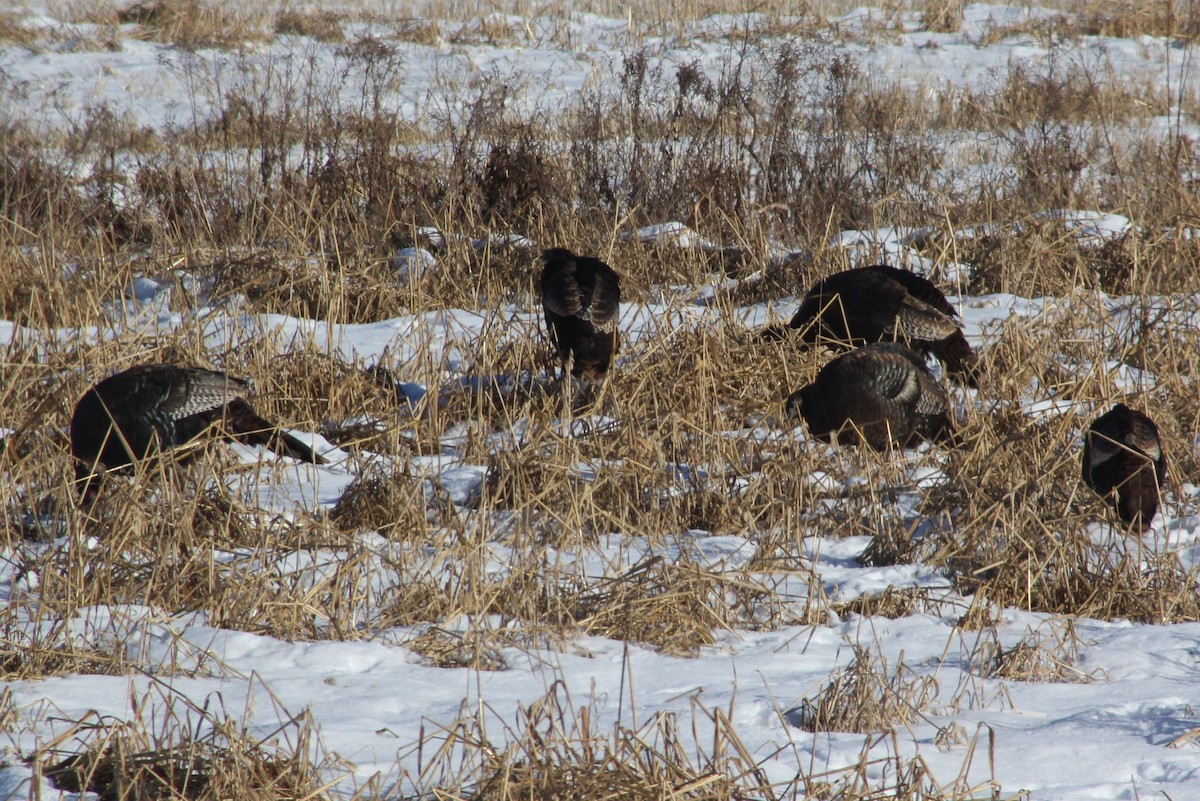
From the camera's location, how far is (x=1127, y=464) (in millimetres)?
4004

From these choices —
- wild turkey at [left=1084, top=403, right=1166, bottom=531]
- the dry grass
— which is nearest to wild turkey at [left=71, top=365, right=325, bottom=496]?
the dry grass

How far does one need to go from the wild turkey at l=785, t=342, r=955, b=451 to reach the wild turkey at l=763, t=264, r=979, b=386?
1.77 feet

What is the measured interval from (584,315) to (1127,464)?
7.74 feet

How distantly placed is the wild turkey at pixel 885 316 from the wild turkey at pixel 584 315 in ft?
3.03

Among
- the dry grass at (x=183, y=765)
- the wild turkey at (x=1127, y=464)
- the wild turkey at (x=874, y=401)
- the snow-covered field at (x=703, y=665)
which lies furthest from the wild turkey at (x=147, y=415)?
the wild turkey at (x=1127, y=464)

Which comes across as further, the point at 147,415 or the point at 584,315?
the point at 584,315

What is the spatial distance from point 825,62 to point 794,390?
15.7ft

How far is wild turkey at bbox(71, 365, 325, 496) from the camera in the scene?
407 centimetres

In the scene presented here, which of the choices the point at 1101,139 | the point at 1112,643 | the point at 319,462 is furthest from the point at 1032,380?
the point at 1101,139

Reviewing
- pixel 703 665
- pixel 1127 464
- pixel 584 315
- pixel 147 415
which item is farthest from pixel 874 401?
pixel 147 415

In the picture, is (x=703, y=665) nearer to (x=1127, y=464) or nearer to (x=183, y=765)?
(x=183, y=765)

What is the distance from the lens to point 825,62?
9.34 m

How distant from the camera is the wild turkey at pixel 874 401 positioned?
189 inches

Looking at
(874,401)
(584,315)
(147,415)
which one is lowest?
(874,401)
